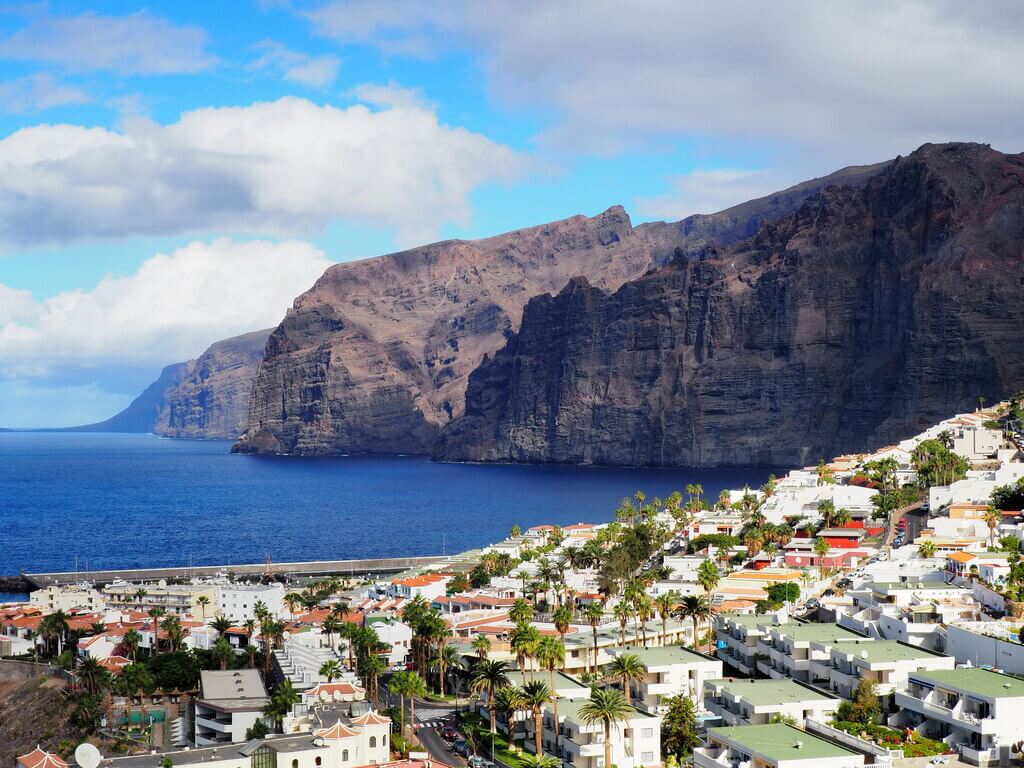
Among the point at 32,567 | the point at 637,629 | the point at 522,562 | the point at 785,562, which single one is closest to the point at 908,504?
the point at 785,562

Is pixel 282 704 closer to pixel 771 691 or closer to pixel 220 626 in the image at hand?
pixel 771 691

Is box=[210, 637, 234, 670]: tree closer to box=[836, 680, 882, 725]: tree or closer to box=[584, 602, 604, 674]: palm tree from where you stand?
box=[584, 602, 604, 674]: palm tree

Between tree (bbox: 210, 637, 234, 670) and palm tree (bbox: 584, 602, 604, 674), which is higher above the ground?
palm tree (bbox: 584, 602, 604, 674)

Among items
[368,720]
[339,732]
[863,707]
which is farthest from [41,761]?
[863,707]

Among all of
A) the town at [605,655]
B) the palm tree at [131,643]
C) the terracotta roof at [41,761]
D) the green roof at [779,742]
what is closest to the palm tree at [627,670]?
the town at [605,655]

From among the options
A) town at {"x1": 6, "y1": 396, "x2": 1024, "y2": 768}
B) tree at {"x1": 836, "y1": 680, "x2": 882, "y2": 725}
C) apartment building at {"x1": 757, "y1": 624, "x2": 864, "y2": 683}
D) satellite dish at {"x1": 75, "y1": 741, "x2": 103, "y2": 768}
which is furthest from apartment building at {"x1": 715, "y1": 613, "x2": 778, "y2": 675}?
satellite dish at {"x1": 75, "y1": 741, "x2": 103, "y2": 768}

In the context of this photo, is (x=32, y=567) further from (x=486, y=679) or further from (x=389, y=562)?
(x=486, y=679)

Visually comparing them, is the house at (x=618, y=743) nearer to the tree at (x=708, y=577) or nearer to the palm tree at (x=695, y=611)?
the palm tree at (x=695, y=611)
